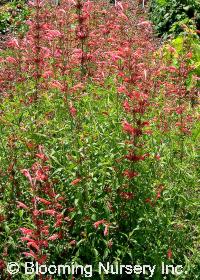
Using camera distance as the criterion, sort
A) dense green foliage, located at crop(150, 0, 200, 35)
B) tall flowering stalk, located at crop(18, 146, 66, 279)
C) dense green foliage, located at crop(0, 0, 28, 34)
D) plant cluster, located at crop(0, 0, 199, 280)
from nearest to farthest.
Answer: tall flowering stalk, located at crop(18, 146, 66, 279) → plant cluster, located at crop(0, 0, 199, 280) → dense green foliage, located at crop(150, 0, 200, 35) → dense green foliage, located at crop(0, 0, 28, 34)

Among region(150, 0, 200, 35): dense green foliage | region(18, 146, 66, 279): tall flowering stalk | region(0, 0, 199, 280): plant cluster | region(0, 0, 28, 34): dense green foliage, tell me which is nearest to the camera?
region(18, 146, 66, 279): tall flowering stalk

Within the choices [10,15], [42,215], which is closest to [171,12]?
[10,15]

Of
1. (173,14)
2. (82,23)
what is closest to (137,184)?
(82,23)

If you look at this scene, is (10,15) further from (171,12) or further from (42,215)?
(42,215)

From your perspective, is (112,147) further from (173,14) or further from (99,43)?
(173,14)

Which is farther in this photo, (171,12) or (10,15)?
(10,15)

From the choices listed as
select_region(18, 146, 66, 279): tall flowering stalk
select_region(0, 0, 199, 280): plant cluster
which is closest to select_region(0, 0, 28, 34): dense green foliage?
select_region(0, 0, 199, 280): plant cluster

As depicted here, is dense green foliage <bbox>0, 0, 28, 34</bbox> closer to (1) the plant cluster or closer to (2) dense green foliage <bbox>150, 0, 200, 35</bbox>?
(2) dense green foliage <bbox>150, 0, 200, 35</bbox>

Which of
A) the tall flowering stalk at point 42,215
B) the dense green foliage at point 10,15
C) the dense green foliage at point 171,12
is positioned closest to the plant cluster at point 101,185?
the tall flowering stalk at point 42,215

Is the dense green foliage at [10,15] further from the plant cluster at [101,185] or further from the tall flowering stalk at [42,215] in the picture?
the tall flowering stalk at [42,215]

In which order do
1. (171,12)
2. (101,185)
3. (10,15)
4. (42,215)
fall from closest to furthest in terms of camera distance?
(42,215), (101,185), (171,12), (10,15)

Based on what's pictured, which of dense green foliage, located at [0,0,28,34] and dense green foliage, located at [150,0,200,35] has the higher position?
dense green foliage, located at [150,0,200,35]

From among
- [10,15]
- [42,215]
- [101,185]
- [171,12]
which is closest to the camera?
[42,215]

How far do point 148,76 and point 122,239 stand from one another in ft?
4.80
